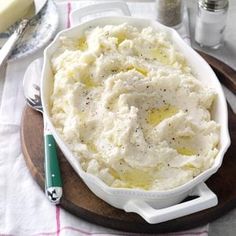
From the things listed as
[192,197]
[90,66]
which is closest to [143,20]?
[90,66]

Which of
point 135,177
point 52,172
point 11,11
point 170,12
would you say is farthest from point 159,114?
point 11,11

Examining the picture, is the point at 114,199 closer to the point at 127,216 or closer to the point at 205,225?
the point at 127,216

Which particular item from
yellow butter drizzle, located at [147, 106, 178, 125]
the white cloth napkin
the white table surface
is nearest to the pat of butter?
the white table surface

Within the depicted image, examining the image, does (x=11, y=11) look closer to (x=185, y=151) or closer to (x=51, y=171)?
(x=51, y=171)

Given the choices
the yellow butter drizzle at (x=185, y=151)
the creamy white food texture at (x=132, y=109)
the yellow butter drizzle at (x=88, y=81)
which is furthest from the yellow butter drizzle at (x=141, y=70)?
the yellow butter drizzle at (x=185, y=151)

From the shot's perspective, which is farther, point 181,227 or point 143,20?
point 143,20

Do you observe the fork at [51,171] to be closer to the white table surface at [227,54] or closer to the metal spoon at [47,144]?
the metal spoon at [47,144]
